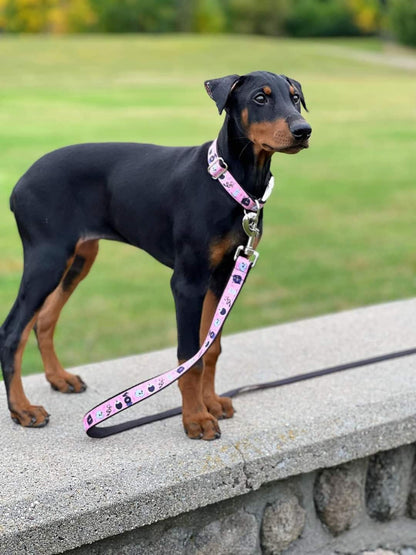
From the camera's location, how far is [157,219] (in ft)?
9.59

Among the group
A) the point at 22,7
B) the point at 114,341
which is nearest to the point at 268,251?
the point at 114,341

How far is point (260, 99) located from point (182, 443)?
127cm

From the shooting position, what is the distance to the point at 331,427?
3.11 meters

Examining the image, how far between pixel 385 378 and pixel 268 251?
168 inches

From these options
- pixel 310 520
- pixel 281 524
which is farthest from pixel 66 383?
pixel 310 520

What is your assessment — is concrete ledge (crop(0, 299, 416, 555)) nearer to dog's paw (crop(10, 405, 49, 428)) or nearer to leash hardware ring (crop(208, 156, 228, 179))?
dog's paw (crop(10, 405, 49, 428))

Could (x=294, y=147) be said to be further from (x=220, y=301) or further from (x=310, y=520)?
(x=310, y=520)

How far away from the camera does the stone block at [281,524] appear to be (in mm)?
3150

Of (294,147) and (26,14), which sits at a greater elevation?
(294,147)

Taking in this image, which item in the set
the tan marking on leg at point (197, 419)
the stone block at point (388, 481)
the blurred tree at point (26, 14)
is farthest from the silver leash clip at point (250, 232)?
the blurred tree at point (26, 14)

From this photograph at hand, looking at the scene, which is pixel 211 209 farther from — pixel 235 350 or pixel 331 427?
pixel 235 350

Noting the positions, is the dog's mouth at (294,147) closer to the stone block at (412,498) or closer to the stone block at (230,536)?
the stone block at (230,536)

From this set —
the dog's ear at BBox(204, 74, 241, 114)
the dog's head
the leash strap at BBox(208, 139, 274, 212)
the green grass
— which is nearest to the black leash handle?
the leash strap at BBox(208, 139, 274, 212)

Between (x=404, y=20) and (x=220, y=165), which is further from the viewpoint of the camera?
(x=404, y=20)
